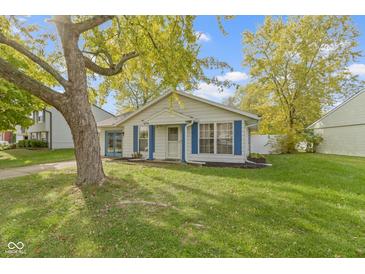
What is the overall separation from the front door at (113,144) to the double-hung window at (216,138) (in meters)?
6.62

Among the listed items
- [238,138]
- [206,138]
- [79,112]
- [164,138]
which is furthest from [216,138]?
[79,112]

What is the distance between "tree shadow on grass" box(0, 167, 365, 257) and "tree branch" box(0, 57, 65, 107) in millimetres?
2573

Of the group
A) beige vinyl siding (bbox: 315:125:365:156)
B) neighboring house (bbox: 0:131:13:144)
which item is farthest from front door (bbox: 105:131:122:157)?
neighboring house (bbox: 0:131:13:144)

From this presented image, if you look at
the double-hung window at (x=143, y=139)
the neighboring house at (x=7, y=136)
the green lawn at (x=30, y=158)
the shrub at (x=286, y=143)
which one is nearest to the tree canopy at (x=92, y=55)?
the double-hung window at (x=143, y=139)

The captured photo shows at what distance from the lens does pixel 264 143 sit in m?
20.9

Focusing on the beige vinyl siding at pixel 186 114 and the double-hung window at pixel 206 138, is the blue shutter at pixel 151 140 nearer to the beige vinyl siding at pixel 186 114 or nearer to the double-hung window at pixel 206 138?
the beige vinyl siding at pixel 186 114

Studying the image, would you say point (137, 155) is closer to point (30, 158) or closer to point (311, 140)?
point (30, 158)

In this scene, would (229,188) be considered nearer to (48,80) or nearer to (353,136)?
(48,80)

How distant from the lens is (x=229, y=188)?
6570 mm

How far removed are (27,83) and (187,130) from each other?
810cm

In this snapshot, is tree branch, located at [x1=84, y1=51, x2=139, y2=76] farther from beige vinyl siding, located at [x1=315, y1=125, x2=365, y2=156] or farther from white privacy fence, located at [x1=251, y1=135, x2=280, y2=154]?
beige vinyl siding, located at [x1=315, y1=125, x2=365, y2=156]

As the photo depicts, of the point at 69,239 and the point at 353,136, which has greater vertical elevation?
the point at 353,136
